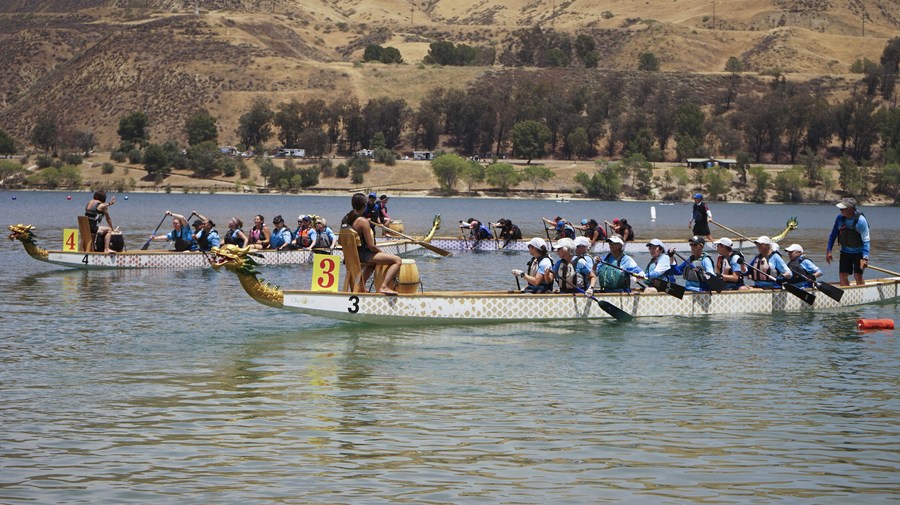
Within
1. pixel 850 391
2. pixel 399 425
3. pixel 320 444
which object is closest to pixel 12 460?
pixel 320 444

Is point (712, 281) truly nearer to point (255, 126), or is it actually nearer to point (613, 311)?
point (613, 311)

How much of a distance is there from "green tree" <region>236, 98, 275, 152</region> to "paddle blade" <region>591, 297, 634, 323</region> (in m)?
151

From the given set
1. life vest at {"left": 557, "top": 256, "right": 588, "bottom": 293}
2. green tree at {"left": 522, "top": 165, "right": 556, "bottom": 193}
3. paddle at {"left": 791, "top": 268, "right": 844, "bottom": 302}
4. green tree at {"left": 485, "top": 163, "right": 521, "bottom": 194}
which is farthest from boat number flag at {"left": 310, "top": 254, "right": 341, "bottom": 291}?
green tree at {"left": 522, "top": 165, "right": 556, "bottom": 193}

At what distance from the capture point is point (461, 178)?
467ft

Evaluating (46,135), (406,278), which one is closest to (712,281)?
(406,278)

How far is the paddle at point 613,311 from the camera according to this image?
24714 mm

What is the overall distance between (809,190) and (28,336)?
12963 cm

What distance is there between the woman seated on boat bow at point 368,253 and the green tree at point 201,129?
152 metres

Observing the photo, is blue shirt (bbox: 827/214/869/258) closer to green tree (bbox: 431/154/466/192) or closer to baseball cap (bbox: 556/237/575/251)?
baseball cap (bbox: 556/237/575/251)

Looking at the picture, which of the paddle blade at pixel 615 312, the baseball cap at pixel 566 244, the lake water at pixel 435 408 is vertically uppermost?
the baseball cap at pixel 566 244

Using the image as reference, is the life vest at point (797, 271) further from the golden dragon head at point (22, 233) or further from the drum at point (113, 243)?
the golden dragon head at point (22, 233)

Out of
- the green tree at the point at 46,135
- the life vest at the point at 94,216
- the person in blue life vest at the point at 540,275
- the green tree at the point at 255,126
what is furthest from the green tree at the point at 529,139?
the person in blue life vest at the point at 540,275

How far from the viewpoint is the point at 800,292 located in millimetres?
27312

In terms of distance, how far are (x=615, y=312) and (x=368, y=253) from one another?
5550 mm
